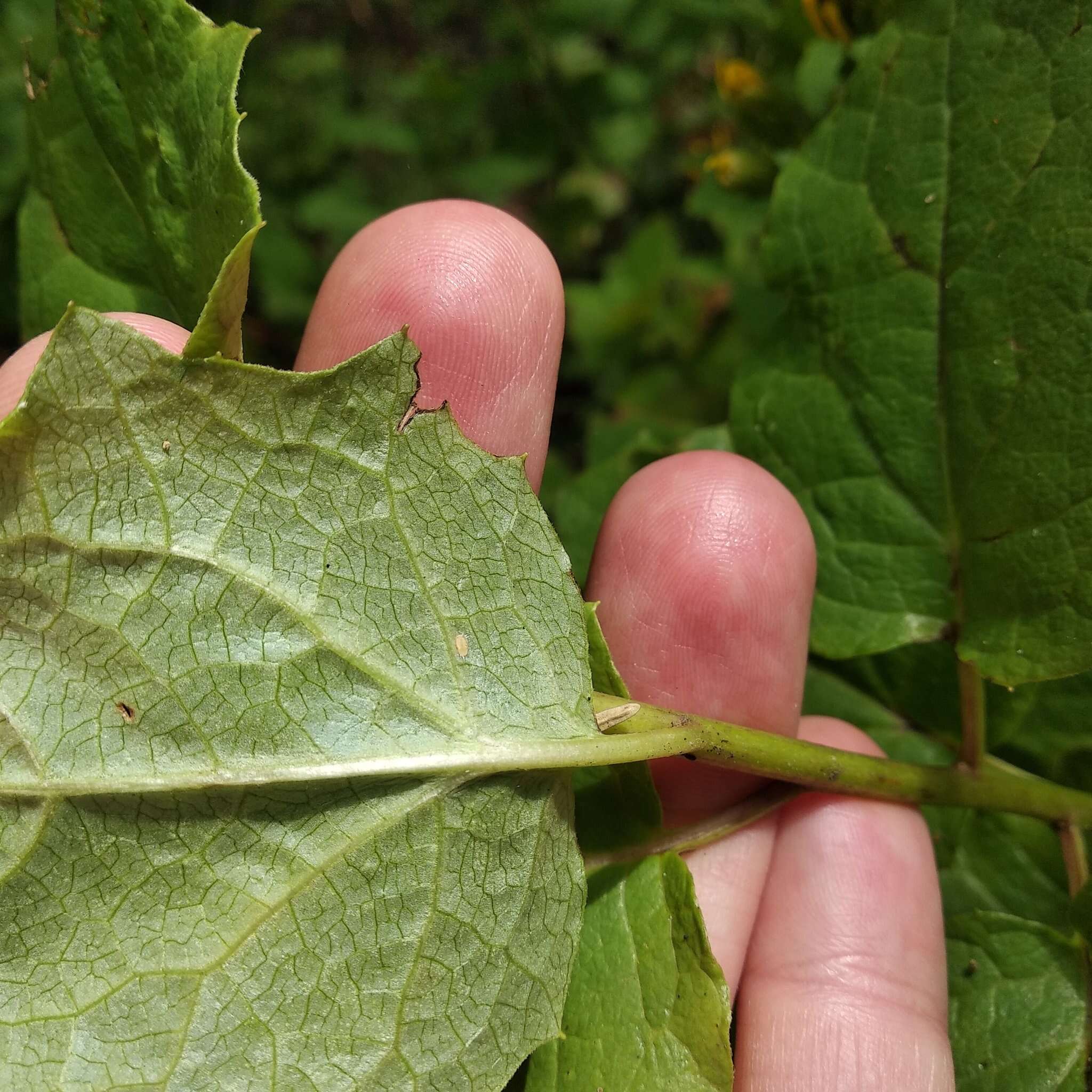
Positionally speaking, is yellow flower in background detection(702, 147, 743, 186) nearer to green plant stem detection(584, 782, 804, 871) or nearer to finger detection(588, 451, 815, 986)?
finger detection(588, 451, 815, 986)

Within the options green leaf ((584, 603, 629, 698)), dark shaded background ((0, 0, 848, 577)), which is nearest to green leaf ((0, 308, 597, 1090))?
green leaf ((584, 603, 629, 698))

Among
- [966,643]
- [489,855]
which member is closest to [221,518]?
[489,855]

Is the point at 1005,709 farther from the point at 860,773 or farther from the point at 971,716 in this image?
the point at 860,773

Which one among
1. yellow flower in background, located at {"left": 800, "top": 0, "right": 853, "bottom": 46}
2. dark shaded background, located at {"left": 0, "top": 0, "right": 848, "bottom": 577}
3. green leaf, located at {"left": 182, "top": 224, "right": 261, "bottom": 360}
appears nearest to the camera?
green leaf, located at {"left": 182, "top": 224, "right": 261, "bottom": 360}

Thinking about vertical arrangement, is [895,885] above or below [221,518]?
below

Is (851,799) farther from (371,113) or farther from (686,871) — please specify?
(371,113)

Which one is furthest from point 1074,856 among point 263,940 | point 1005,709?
point 263,940
